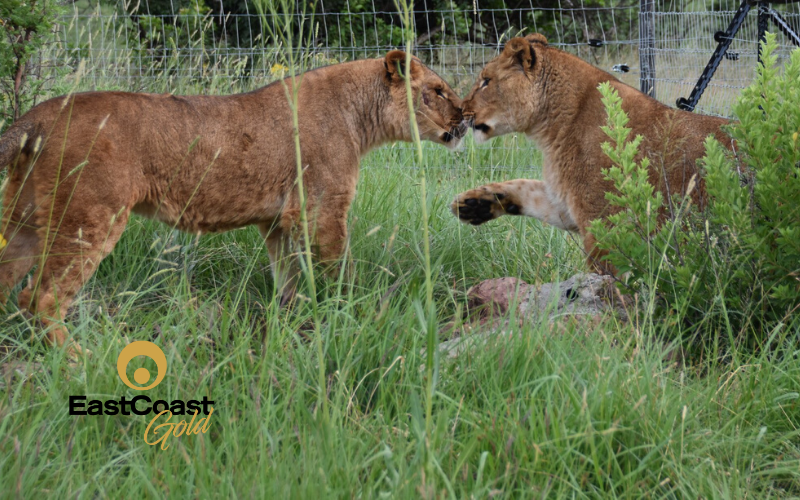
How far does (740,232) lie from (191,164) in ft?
7.93

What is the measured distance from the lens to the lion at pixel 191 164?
11.3 feet

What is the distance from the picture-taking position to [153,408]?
2.47 m

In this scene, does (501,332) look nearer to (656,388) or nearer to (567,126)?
(656,388)

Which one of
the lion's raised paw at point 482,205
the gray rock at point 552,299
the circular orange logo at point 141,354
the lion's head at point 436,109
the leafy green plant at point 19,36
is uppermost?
the leafy green plant at point 19,36

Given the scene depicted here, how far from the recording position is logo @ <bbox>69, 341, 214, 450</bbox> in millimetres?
2361

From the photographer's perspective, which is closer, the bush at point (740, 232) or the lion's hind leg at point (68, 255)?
the bush at point (740, 232)

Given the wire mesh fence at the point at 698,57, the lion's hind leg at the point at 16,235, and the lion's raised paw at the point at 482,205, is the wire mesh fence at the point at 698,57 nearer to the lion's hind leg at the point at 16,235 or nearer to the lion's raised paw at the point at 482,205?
the lion's raised paw at the point at 482,205

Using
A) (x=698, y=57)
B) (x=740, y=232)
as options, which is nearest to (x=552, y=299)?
(x=740, y=232)

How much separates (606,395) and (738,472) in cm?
40

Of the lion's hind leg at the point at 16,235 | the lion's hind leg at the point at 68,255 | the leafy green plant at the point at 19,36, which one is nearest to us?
the lion's hind leg at the point at 68,255

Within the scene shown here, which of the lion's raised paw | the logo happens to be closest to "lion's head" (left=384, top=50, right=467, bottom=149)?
the lion's raised paw

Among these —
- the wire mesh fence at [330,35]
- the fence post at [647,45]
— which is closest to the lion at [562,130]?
the fence post at [647,45]

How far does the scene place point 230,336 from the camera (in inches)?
133

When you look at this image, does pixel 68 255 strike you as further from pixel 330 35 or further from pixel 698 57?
pixel 330 35
